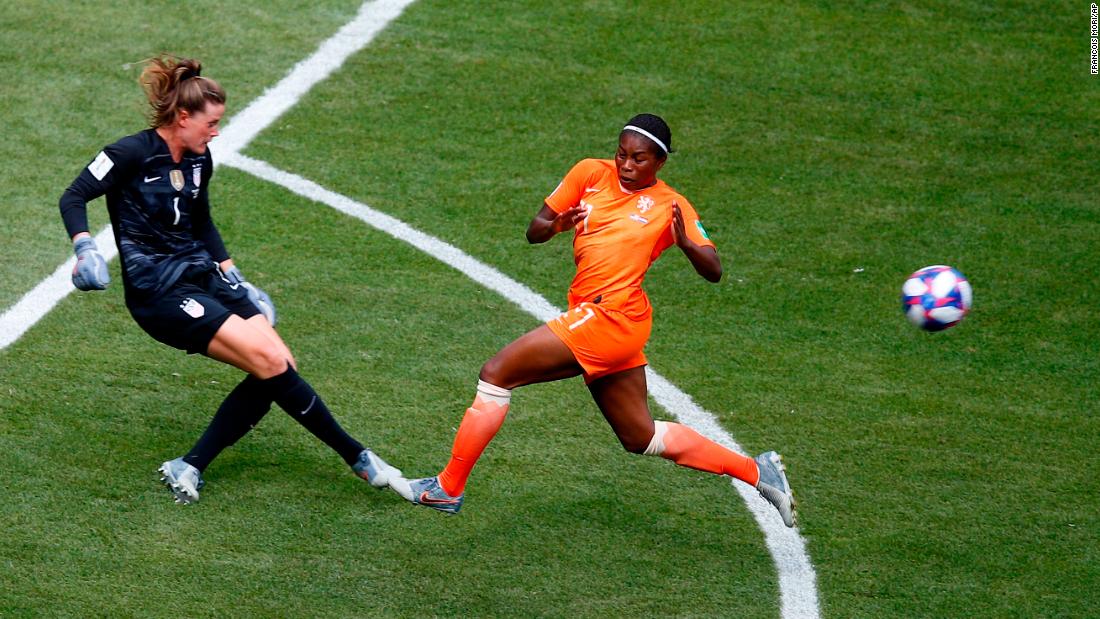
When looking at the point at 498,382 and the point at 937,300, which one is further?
the point at 937,300

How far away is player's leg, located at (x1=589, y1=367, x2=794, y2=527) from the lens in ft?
20.9

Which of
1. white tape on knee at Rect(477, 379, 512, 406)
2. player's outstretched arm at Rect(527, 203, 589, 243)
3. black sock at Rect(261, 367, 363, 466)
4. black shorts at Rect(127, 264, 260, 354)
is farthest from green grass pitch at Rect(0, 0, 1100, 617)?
player's outstretched arm at Rect(527, 203, 589, 243)

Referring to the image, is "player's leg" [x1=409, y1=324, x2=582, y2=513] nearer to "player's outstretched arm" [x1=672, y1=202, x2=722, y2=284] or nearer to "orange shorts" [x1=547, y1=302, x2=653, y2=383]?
"orange shorts" [x1=547, y1=302, x2=653, y2=383]

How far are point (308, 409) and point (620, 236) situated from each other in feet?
5.65

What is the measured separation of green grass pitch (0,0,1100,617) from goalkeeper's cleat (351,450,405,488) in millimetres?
188

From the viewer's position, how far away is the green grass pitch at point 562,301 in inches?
248

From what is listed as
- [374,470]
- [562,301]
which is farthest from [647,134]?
[562,301]

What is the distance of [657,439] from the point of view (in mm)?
6449

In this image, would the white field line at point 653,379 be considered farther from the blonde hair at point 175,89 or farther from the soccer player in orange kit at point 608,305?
the blonde hair at point 175,89

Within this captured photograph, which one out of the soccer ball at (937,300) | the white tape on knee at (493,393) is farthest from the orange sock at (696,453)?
the soccer ball at (937,300)

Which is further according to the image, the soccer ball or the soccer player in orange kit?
the soccer ball

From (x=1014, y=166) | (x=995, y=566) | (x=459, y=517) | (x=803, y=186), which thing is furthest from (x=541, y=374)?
(x=1014, y=166)

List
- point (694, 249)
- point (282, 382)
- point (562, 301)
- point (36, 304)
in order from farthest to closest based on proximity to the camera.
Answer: point (562, 301) < point (36, 304) < point (282, 382) < point (694, 249)

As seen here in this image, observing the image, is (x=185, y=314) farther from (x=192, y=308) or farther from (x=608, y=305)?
(x=608, y=305)
